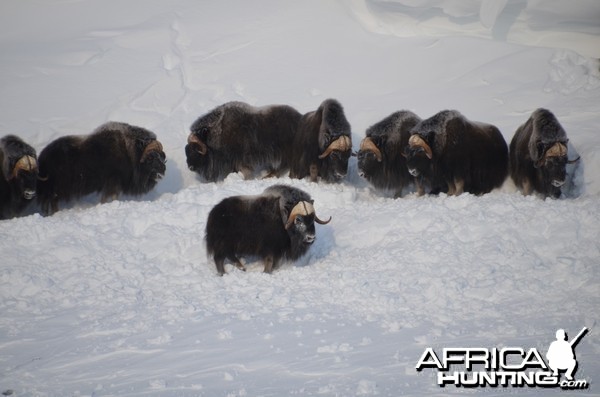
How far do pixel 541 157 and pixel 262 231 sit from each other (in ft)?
11.1

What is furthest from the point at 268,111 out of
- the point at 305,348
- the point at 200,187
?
the point at 305,348

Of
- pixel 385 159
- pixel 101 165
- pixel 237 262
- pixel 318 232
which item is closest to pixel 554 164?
pixel 385 159

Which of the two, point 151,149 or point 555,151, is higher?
point 151,149

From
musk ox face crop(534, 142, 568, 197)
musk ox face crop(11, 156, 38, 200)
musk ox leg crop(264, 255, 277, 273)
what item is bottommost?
musk ox leg crop(264, 255, 277, 273)

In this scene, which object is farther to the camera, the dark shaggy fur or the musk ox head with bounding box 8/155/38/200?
the musk ox head with bounding box 8/155/38/200

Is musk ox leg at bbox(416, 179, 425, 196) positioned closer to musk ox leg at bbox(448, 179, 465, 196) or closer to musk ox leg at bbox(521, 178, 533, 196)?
musk ox leg at bbox(448, 179, 465, 196)

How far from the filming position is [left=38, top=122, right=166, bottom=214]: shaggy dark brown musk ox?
8.94 meters

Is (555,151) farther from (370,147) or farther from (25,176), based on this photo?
(25,176)

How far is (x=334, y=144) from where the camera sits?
8.98 meters

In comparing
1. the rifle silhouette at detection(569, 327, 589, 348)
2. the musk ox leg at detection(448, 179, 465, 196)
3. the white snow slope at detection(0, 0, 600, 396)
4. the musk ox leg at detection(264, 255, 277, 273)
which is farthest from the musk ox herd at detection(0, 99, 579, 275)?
the rifle silhouette at detection(569, 327, 589, 348)

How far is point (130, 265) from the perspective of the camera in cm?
675

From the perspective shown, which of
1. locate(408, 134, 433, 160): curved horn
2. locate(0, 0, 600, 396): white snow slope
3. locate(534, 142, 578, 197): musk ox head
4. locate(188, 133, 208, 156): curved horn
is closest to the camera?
locate(0, 0, 600, 396): white snow slope

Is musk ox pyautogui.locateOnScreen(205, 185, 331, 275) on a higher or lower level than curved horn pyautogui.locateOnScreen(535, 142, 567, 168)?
lower

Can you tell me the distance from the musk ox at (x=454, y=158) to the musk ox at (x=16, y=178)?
4.25 m
